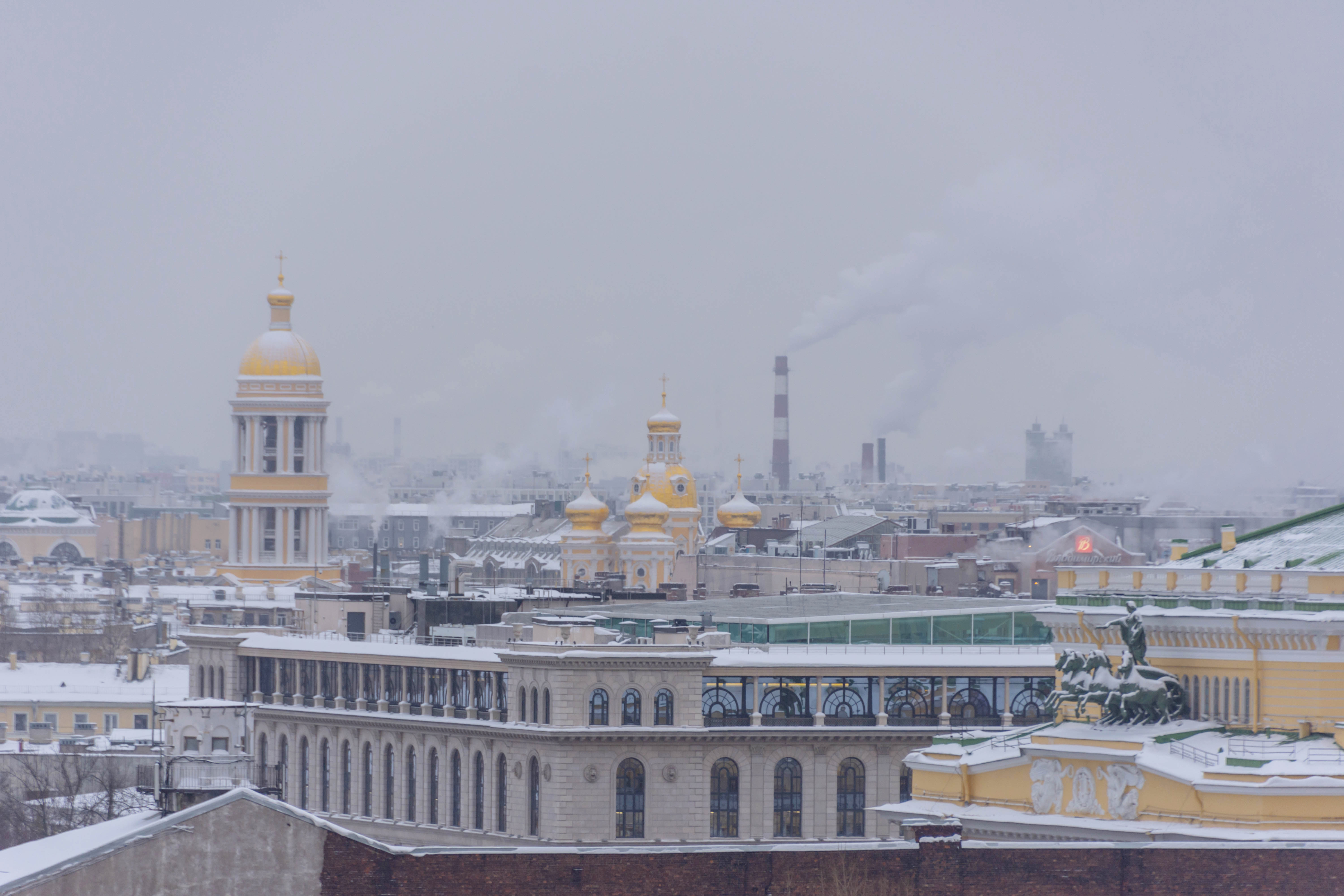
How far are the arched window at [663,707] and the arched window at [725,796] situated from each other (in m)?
1.78

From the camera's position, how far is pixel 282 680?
11825cm

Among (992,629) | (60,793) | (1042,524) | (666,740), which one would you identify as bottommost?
(60,793)

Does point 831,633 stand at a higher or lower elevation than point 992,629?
lower

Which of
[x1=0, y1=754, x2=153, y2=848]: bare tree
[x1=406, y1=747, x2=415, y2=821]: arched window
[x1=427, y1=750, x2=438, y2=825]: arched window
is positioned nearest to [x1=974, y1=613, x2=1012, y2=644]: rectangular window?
[x1=427, y1=750, x2=438, y2=825]: arched window

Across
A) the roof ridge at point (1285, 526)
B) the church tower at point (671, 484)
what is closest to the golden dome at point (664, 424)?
the church tower at point (671, 484)

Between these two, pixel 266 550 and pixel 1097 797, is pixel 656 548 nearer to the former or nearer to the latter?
pixel 266 550

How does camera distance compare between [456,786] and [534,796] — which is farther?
[456,786]

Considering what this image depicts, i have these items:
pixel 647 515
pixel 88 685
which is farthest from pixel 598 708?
pixel 647 515

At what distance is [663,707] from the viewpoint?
10244cm

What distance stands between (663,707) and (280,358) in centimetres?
9003

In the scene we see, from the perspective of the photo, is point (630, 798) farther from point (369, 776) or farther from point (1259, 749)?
point (1259, 749)

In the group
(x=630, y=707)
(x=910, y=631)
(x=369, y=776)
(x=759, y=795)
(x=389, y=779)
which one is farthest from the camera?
(x=369, y=776)

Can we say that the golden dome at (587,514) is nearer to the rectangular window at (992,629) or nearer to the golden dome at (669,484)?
the golden dome at (669,484)

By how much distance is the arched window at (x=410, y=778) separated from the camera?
359 feet
